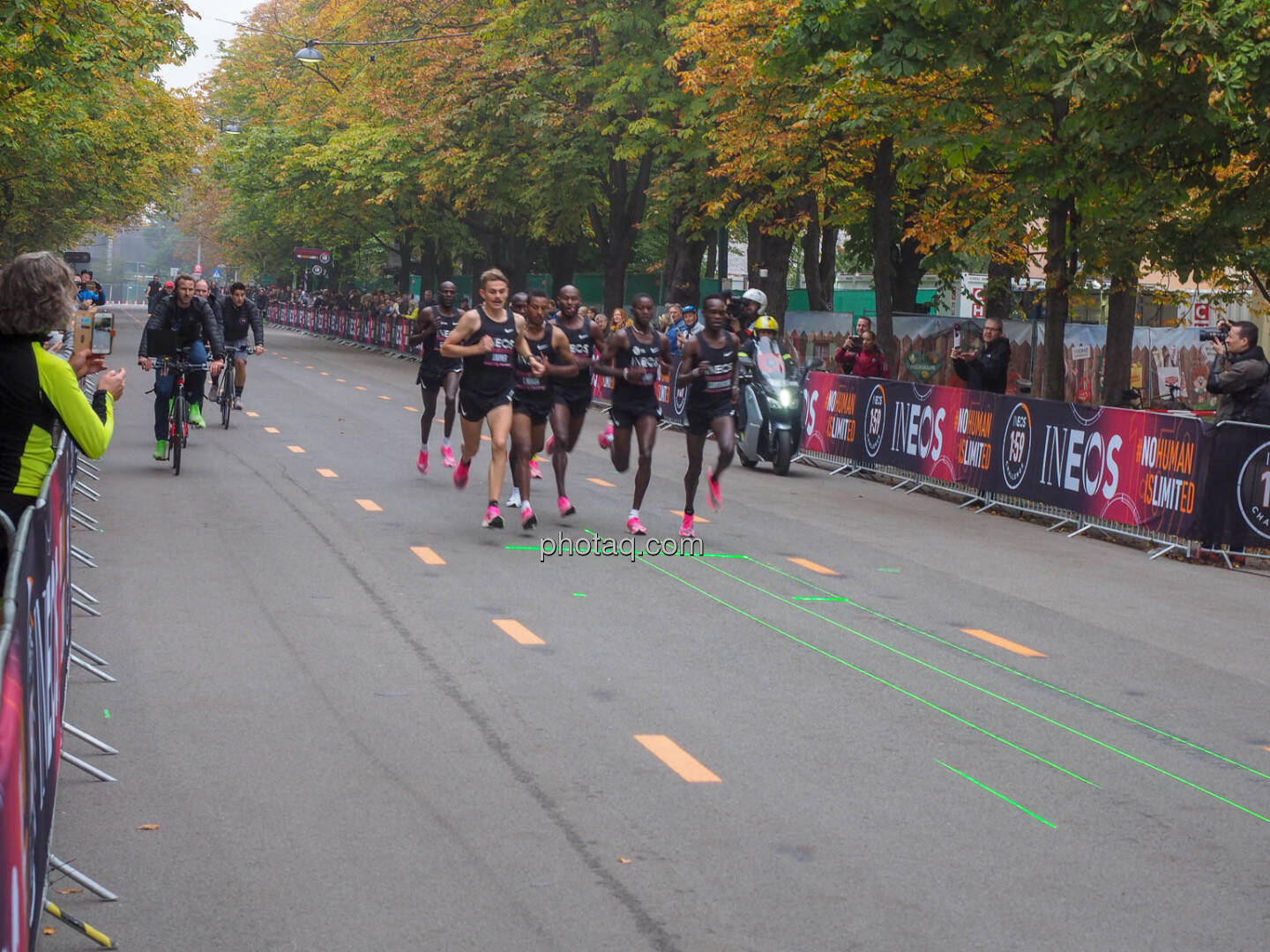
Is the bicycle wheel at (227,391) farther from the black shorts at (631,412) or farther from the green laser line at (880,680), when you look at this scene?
→ the green laser line at (880,680)

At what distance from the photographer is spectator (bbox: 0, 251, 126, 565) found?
20.5 ft

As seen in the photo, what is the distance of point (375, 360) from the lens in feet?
155

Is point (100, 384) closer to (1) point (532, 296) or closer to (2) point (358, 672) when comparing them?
(2) point (358, 672)

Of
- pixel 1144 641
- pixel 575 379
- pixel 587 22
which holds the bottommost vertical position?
pixel 1144 641

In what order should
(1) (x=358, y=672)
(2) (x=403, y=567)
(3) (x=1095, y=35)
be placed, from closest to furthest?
(1) (x=358, y=672) < (2) (x=403, y=567) < (3) (x=1095, y=35)

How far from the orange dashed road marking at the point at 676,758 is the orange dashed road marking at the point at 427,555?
4.75m

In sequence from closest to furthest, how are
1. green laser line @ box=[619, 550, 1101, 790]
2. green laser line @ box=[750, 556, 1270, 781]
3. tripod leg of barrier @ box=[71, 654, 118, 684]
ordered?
1. green laser line @ box=[619, 550, 1101, 790]
2. green laser line @ box=[750, 556, 1270, 781]
3. tripod leg of barrier @ box=[71, 654, 118, 684]

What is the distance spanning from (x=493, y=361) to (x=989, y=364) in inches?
302

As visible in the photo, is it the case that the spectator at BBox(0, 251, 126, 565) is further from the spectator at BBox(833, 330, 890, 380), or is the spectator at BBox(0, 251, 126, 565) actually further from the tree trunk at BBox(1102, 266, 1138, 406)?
the tree trunk at BBox(1102, 266, 1138, 406)

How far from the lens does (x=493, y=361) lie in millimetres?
13344

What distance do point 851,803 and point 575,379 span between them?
8.30 meters

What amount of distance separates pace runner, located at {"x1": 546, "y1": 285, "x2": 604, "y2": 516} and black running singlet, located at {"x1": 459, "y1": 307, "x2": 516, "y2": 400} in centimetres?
65

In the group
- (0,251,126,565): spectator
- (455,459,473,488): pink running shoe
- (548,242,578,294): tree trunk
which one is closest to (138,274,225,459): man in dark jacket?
(455,459,473,488): pink running shoe

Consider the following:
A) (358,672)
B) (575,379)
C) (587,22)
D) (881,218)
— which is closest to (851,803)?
(358,672)
